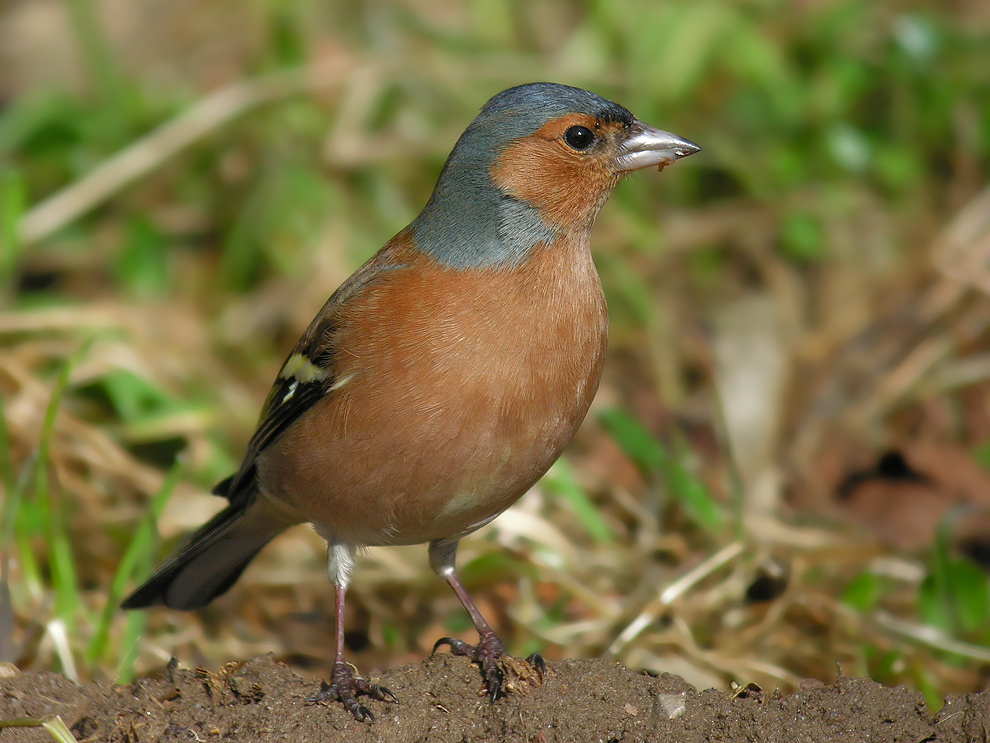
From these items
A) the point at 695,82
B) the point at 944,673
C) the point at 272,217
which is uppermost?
the point at 695,82

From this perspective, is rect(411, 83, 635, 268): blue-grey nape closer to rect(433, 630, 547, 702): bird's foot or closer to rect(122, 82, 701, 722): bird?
rect(122, 82, 701, 722): bird

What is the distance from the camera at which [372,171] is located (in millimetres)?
6609

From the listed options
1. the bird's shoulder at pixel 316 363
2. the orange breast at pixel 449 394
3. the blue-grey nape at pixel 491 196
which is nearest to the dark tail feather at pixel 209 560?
the bird's shoulder at pixel 316 363

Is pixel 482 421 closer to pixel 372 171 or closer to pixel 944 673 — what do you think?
pixel 944 673

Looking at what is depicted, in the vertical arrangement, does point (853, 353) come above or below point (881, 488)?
above

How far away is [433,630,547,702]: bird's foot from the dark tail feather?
3.03 ft

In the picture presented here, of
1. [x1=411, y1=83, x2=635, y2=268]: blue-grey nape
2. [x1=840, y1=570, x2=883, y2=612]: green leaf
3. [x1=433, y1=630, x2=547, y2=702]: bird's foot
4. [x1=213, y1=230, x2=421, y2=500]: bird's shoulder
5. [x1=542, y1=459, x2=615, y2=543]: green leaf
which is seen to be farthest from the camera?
[x1=542, y1=459, x2=615, y2=543]: green leaf

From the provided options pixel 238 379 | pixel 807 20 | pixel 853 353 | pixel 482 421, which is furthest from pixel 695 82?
pixel 482 421

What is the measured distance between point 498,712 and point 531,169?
1.60 meters

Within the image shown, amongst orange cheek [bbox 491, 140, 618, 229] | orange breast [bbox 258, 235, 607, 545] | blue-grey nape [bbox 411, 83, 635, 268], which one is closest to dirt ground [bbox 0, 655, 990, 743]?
orange breast [bbox 258, 235, 607, 545]

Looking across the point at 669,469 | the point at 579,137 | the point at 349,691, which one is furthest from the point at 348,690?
the point at 669,469

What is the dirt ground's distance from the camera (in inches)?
109

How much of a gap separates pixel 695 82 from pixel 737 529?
3.66m

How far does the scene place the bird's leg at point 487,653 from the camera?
3049 millimetres
